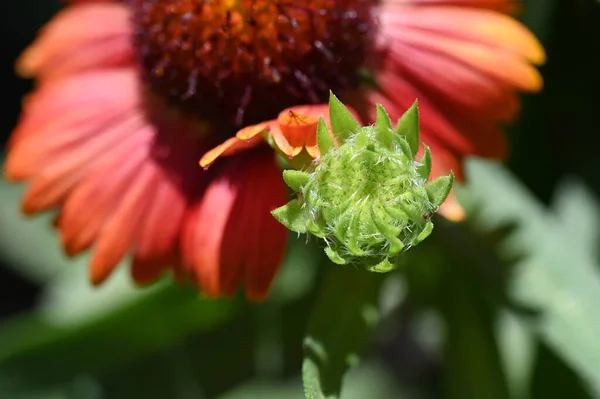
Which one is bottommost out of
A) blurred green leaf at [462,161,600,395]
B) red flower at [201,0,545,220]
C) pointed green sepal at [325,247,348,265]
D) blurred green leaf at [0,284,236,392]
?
blurred green leaf at [0,284,236,392]

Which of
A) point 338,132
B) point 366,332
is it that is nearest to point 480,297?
point 366,332

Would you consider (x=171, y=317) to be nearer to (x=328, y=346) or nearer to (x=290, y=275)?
(x=290, y=275)

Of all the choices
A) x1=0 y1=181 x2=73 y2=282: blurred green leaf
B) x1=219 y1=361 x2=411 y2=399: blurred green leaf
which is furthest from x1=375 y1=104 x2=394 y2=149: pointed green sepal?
x1=0 y1=181 x2=73 y2=282: blurred green leaf

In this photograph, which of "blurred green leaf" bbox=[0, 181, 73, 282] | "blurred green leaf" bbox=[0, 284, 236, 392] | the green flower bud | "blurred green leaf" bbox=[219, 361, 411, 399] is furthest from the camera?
"blurred green leaf" bbox=[0, 181, 73, 282]

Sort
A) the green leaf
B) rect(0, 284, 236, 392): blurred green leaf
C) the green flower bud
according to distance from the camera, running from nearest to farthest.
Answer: the green flower bud < the green leaf < rect(0, 284, 236, 392): blurred green leaf

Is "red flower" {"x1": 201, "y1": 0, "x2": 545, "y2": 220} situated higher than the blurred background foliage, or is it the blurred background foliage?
"red flower" {"x1": 201, "y1": 0, "x2": 545, "y2": 220}

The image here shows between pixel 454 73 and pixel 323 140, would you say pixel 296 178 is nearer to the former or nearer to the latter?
pixel 323 140

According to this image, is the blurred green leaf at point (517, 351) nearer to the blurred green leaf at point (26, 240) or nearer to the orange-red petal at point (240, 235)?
the orange-red petal at point (240, 235)

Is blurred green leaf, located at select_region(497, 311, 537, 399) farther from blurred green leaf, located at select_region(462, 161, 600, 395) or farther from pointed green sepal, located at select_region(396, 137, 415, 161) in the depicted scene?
pointed green sepal, located at select_region(396, 137, 415, 161)

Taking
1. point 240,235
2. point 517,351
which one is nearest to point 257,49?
point 240,235

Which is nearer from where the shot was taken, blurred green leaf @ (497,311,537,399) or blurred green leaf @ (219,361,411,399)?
blurred green leaf @ (497,311,537,399)
